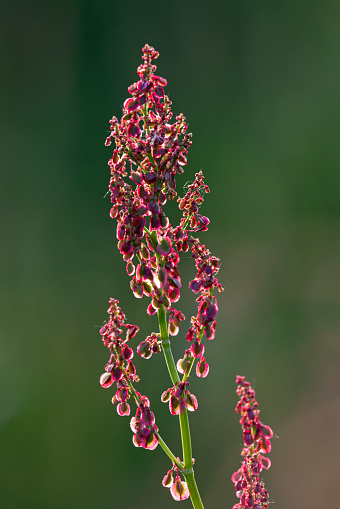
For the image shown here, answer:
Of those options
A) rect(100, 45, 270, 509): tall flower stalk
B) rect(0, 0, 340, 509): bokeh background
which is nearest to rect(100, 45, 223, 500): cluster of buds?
rect(100, 45, 270, 509): tall flower stalk

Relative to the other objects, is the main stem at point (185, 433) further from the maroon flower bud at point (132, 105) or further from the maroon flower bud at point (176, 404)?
the maroon flower bud at point (132, 105)

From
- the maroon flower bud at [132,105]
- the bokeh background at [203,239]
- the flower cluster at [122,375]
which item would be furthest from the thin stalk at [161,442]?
the bokeh background at [203,239]

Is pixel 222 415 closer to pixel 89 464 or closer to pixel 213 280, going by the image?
pixel 89 464

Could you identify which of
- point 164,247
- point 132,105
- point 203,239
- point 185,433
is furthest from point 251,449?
point 203,239

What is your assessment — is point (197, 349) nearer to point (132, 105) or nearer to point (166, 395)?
point (166, 395)

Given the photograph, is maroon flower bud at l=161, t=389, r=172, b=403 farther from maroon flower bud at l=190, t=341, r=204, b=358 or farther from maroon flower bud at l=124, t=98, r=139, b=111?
maroon flower bud at l=124, t=98, r=139, b=111

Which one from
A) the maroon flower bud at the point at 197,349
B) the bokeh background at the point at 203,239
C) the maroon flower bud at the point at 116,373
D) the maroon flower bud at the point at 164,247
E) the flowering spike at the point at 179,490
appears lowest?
the flowering spike at the point at 179,490
